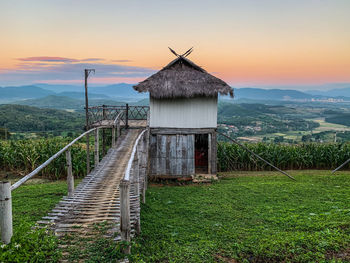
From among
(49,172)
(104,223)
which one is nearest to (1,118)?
(49,172)

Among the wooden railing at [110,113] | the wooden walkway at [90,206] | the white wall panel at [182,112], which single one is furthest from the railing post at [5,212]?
the wooden railing at [110,113]

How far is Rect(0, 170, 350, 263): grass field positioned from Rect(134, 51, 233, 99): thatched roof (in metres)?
4.53

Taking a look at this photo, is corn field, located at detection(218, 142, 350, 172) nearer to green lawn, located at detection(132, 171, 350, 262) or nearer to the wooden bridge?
green lawn, located at detection(132, 171, 350, 262)

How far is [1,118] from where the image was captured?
144ft

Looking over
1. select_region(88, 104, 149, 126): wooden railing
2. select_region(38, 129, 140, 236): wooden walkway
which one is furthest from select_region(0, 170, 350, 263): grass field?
select_region(88, 104, 149, 126): wooden railing

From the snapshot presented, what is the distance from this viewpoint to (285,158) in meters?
16.5

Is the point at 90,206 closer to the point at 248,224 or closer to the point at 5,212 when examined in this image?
the point at 5,212

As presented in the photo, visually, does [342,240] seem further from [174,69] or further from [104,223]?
[174,69]

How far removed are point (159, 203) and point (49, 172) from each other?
26.6 feet

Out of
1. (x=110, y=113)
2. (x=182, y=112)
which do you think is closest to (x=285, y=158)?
(x=182, y=112)

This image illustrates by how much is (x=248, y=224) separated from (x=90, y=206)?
13.1ft

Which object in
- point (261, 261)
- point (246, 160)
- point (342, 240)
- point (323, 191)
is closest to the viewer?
point (261, 261)

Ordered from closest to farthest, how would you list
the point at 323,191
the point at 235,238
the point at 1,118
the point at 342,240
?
the point at 342,240 < the point at 235,238 < the point at 323,191 < the point at 1,118

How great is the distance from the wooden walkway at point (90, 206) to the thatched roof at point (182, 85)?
16.9 feet
